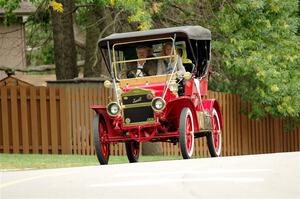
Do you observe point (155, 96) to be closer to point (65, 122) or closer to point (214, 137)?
point (214, 137)

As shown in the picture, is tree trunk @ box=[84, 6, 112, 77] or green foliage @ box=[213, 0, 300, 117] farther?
tree trunk @ box=[84, 6, 112, 77]

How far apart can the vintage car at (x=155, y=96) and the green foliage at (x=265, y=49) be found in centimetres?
640

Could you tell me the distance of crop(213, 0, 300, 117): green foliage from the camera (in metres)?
24.5

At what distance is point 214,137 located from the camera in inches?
735

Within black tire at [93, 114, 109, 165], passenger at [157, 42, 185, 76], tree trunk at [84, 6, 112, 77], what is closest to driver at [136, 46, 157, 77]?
passenger at [157, 42, 185, 76]

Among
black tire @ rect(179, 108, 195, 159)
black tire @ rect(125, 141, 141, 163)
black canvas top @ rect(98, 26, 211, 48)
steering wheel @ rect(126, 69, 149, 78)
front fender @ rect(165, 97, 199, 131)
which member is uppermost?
black canvas top @ rect(98, 26, 211, 48)

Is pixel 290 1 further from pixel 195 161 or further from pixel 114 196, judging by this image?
pixel 114 196

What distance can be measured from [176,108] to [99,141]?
1.44m

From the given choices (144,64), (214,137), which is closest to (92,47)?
(214,137)

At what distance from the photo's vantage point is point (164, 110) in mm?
16469

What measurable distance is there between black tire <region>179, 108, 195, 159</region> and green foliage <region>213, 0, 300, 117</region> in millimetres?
7463

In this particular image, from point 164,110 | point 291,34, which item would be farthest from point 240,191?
point 291,34

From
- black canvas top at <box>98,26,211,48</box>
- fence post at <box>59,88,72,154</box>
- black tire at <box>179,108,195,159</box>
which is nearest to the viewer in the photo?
black tire at <box>179,108,195,159</box>

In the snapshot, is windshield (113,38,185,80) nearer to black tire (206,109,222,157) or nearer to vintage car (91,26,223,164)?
vintage car (91,26,223,164)
